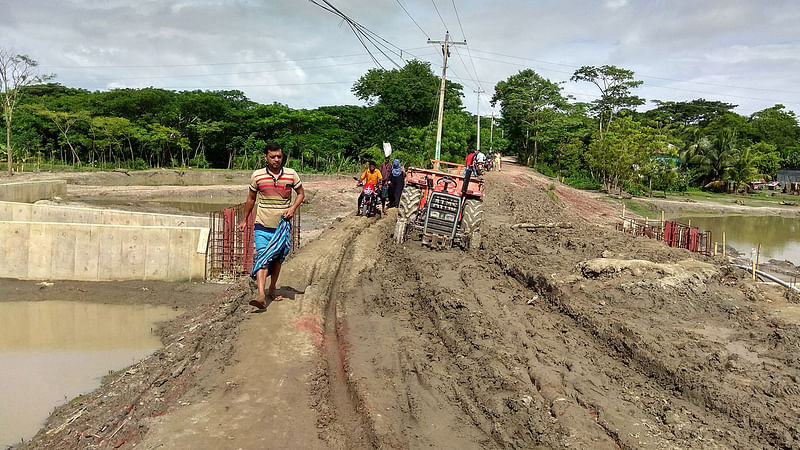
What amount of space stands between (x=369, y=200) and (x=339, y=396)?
1214cm

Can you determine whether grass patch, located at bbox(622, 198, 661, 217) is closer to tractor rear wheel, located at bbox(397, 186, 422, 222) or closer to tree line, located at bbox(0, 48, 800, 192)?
tree line, located at bbox(0, 48, 800, 192)

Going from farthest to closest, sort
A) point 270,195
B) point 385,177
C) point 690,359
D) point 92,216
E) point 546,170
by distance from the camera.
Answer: point 546,170, point 385,177, point 92,216, point 270,195, point 690,359

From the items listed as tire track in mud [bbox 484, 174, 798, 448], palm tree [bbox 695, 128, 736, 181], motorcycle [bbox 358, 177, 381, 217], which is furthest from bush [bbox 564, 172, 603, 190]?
tire track in mud [bbox 484, 174, 798, 448]

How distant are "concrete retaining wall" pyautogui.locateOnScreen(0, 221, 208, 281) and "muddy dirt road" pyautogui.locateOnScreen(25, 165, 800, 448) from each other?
268cm

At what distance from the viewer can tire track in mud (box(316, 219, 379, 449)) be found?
420 cm

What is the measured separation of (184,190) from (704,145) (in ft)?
135

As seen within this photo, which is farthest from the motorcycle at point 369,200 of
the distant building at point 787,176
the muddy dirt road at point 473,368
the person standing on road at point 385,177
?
the distant building at point 787,176

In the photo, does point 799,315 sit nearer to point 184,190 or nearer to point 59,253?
point 59,253

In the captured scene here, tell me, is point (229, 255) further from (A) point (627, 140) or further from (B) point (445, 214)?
(A) point (627, 140)

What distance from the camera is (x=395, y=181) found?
16.4 metres

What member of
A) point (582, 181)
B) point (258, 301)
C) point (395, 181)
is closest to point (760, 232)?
point (582, 181)

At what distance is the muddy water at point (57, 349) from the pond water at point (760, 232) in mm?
20440

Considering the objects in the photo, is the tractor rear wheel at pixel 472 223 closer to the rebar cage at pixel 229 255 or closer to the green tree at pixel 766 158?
the rebar cage at pixel 229 255

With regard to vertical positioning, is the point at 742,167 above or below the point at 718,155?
below
